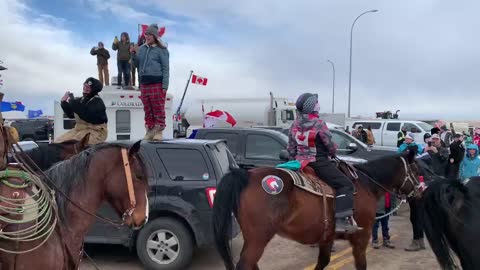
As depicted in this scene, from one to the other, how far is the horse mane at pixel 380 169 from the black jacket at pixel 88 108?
3.52 meters

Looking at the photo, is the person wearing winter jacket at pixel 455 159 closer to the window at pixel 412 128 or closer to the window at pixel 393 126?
the window at pixel 412 128

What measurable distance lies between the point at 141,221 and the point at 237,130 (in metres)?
7.42

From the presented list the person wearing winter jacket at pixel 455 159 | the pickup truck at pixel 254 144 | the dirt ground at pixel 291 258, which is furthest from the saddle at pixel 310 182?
the person wearing winter jacket at pixel 455 159

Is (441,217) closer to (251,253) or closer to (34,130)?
(251,253)

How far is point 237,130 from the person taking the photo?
11.0m

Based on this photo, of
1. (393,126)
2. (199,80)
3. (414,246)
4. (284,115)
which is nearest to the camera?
(414,246)

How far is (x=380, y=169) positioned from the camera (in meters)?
6.53

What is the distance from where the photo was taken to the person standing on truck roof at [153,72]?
19.6ft

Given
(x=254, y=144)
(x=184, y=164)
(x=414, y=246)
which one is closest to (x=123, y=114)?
(x=254, y=144)

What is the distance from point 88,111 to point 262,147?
5631 mm

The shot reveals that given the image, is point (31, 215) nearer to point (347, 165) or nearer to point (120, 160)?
point (120, 160)

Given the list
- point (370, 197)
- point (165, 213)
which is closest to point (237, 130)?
point (165, 213)

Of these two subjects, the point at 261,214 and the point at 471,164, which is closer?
the point at 261,214

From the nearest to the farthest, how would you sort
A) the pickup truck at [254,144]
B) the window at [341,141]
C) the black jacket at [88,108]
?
the black jacket at [88,108], the pickup truck at [254,144], the window at [341,141]
